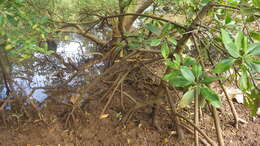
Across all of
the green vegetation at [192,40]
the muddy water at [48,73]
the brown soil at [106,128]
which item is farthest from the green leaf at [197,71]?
the muddy water at [48,73]

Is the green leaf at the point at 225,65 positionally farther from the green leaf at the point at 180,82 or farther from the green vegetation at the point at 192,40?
the green leaf at the point at 180,82

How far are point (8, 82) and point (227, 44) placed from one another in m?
1.96

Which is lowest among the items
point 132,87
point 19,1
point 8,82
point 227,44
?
point 132,87

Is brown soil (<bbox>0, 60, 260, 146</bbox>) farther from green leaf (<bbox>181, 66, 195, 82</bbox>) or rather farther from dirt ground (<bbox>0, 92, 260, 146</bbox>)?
green leaf (<bbox>181, 66, 195, 82</bbox>)

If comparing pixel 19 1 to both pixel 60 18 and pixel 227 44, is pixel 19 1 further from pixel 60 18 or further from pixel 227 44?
pixel 60 18

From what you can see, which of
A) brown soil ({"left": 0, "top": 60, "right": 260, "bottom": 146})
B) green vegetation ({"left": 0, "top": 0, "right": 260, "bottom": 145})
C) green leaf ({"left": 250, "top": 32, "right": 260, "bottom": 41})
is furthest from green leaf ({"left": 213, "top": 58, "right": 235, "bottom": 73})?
brown soil ({"left": 0, "top": 60, "right": 260, "bottom": 146})

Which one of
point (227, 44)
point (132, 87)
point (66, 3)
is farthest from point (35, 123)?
point (227, 44)

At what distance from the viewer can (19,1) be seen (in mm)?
1020

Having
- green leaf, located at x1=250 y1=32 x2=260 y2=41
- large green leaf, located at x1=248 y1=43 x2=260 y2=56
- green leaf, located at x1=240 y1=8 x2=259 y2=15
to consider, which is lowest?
large green leaf, located at x1=248 y1=43 x2=260 y2=56

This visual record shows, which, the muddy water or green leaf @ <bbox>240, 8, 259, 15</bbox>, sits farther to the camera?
the muddy water

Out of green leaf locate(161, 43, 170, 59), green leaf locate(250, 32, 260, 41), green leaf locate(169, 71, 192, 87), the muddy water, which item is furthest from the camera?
the muddy water

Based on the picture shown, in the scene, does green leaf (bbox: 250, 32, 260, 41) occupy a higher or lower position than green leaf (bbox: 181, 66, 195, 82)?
higher

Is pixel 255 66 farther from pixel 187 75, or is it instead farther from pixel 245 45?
pixel 187 75

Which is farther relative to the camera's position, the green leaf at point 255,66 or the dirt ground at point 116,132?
the dirt ground at point 116,132
